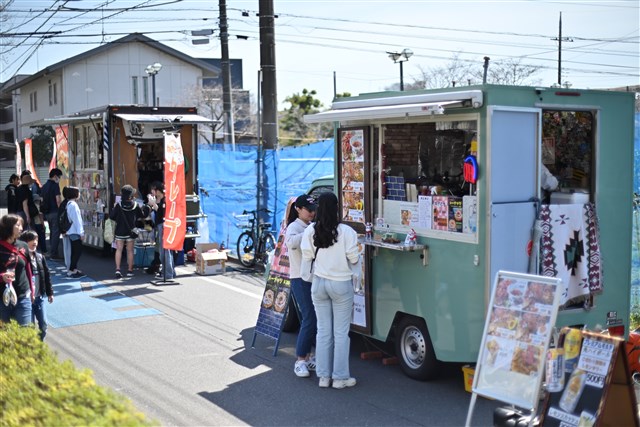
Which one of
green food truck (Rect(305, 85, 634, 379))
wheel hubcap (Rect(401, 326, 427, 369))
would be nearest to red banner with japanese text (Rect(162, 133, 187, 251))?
green food truck (Rect(305, 85, 634, 379))

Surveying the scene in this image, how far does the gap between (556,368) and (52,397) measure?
346cm

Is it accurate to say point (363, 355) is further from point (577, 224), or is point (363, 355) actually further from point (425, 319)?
point (577, 224)

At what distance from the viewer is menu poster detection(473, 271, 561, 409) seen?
5297mm

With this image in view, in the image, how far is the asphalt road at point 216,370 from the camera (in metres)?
6.60

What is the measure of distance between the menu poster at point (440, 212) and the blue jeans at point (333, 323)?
1010mm

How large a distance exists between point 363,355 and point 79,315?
4.55 metres

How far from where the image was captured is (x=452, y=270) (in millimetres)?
6875

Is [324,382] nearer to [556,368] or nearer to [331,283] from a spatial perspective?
[331,283]

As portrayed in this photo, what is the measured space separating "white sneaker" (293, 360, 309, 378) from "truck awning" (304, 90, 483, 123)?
2.56 metres

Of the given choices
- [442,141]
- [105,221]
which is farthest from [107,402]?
[105,221]

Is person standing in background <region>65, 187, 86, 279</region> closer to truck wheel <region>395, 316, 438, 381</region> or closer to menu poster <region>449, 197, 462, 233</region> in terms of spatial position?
truck wheel <region>395, 316, 438, 381</region>

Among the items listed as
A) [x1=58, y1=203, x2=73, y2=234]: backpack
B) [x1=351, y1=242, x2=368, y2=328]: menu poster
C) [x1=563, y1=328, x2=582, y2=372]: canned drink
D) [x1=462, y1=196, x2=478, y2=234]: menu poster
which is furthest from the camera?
[x1=58, y1=203, x2=73, y2=234]: backpack

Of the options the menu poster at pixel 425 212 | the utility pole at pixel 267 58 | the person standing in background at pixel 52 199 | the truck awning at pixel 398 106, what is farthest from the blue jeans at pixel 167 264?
the menu poster at pixel 425 212

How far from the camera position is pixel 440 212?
7.15m
